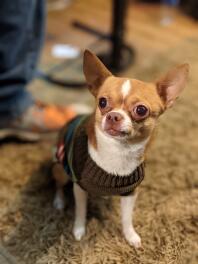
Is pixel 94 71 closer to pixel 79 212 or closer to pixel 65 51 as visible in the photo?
pixel 79 212

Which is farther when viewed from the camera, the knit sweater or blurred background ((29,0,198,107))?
blurred background ((29,0,198,107))

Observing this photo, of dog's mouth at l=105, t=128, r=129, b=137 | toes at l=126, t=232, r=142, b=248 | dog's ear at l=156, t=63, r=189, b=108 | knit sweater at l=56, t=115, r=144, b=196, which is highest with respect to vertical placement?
dog's ear at l=156, t=63, r=189, b=108

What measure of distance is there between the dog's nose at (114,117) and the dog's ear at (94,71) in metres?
0.12

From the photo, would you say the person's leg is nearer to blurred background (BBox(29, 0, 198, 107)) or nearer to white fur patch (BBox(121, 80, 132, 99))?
blurred background (BBox(29, 0, 198, 107))

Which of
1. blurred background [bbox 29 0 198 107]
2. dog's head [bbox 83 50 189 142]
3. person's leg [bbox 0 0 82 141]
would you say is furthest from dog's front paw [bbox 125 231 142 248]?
blurred background [bbox 29 0 198 107]

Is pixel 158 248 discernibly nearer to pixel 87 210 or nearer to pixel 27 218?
pixel 87 210

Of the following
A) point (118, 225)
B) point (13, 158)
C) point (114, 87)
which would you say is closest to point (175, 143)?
point (118, 225)

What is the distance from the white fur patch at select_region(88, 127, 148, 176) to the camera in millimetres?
867

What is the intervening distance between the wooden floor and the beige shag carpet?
2.33 ft

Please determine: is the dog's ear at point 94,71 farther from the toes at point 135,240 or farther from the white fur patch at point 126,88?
the toes at point 135,240

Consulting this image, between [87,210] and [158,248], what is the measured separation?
0.22 m

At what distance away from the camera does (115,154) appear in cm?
88

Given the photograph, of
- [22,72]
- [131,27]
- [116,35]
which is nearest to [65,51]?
[116,35]

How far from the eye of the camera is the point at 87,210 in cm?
113
